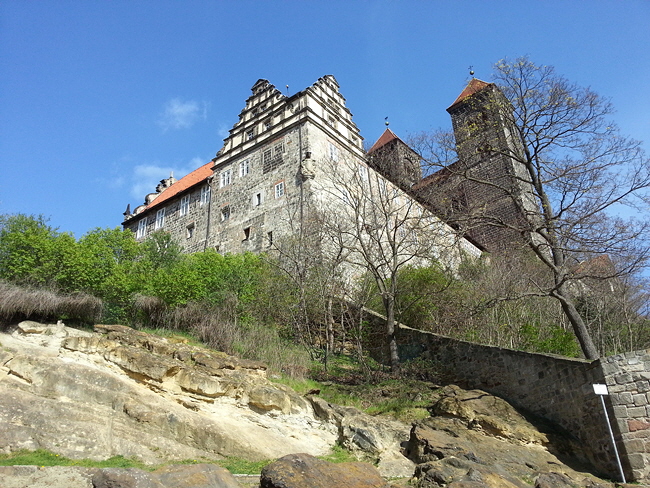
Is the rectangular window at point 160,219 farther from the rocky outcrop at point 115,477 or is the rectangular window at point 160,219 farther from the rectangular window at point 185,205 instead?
the rocky outcrop at point 115,477

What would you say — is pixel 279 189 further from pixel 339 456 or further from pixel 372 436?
pixel 339 456

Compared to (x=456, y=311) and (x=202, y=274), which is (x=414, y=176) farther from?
(x=202, y=274)

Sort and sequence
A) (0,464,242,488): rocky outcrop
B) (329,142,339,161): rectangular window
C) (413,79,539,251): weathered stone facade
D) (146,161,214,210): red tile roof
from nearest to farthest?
(0,464,242,488): rocky outcrop, (413,79,539,251): weathered stone facade, (329,142,339,161): rectangular window, (146,161,214,210): red tile roof

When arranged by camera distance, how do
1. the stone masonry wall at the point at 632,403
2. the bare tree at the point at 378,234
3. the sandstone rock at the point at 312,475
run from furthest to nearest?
the bare tree at the point at 378,234 → the stone masonry wall at the point at 632,403 → the sandstone rock at the point at 312,475

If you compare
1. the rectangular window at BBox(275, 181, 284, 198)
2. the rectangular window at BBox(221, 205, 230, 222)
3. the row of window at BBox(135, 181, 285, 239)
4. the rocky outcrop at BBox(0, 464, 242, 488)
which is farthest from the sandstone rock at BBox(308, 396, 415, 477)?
the rectangular window at BBox(221, 205, 230, 222)

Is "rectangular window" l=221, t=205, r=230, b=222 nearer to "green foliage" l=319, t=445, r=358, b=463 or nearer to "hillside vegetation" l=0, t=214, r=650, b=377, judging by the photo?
"hillside vegetation" l=0, t=214, r=650, b=377

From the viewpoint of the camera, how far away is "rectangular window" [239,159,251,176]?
27803 millimetres

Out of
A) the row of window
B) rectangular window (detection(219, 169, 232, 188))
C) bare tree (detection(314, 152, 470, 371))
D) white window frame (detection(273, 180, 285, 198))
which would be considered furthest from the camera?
rectangular window (detection(219, 169, 232, 188))

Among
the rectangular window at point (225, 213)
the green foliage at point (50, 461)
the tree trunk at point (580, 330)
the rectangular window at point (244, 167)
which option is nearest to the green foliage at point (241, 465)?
the green foliage at point (50, 461)

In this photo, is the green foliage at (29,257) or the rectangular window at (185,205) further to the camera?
the rectangular window at (185,205)

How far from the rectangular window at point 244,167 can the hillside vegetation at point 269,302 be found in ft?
27.7

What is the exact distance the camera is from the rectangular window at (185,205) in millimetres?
31250

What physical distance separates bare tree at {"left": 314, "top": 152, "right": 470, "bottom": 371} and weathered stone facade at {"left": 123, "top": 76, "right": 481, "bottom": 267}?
73 centimetres

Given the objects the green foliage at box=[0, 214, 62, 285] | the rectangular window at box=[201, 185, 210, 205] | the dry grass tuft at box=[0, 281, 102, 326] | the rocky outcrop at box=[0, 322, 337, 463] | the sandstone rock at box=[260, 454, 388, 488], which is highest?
the rectangular window at box=[201, 185, 210, 205]
